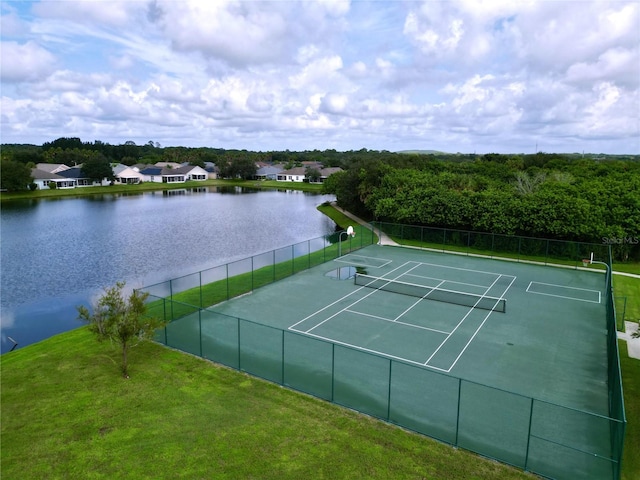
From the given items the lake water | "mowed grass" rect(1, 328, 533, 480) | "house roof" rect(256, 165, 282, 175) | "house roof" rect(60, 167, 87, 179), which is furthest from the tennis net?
"house roof" rect(256, 165, 282, 175)

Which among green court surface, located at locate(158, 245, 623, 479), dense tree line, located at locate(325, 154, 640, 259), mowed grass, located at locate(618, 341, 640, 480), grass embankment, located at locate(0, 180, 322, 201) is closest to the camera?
mowed grass, located at locate(618, 341, 640, 480)

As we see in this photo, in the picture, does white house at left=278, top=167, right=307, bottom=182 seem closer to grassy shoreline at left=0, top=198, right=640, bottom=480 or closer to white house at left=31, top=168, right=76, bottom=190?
white house at left=31, top=168, right=76, bottom=190

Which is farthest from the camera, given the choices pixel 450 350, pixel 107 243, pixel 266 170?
pixel 266 170

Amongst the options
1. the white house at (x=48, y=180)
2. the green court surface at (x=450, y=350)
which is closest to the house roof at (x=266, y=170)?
the white house at (x=48, y=180)

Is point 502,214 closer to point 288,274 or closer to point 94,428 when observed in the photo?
point 288,274

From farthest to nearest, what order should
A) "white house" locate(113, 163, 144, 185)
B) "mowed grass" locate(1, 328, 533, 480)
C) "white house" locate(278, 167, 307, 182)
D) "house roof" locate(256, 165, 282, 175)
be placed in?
"house roof" locate(256, 165, 282, 175) < "white house" locate(278, 167, 307, 182) < "white house" locate(113, 163, 144, 185) < "mowed grass" locate(1, 328, 533, 480)

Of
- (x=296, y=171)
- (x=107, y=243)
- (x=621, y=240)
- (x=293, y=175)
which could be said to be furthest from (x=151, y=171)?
(x=621, y=240)

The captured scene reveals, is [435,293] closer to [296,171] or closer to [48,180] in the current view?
[48,180]
